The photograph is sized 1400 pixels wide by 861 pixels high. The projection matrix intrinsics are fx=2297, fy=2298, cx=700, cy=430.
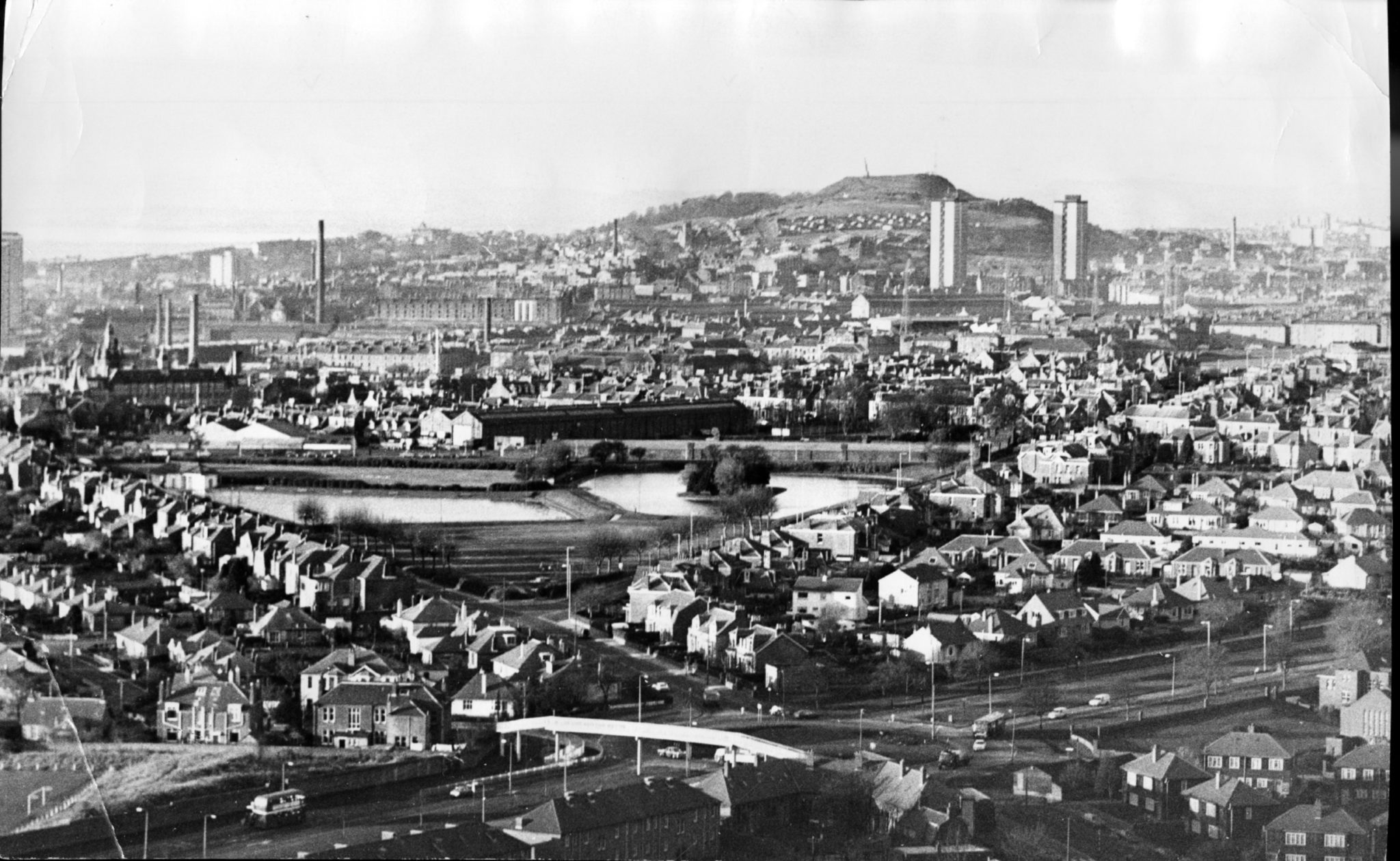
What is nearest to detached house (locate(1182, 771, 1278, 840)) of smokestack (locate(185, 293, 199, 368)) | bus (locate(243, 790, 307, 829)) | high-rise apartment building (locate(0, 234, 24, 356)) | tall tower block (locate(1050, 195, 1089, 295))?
tall tower block (locate(1050, 195, 1089, 295))

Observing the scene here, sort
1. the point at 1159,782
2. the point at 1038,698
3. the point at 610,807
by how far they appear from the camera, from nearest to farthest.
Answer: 1. the point at 610,807
2. the point at 1159,782
3. the point at 1038,698

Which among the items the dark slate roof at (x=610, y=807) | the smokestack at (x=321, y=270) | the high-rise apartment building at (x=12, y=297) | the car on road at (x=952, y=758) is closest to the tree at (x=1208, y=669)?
the car on road at (x=952, y=758)

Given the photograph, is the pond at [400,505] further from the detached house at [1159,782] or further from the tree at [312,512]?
the detached house at [1159,782]

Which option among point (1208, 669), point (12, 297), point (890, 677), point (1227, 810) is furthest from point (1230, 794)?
point (12, 297)

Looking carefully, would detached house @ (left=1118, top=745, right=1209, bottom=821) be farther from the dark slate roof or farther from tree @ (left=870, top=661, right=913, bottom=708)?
the dark slate roof

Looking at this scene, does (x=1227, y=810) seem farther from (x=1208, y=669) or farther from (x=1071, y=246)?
(x=1071, y=246)

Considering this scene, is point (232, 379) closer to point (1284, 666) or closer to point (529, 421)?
point (529, 421)

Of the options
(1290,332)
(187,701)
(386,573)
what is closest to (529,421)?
(386,573)
